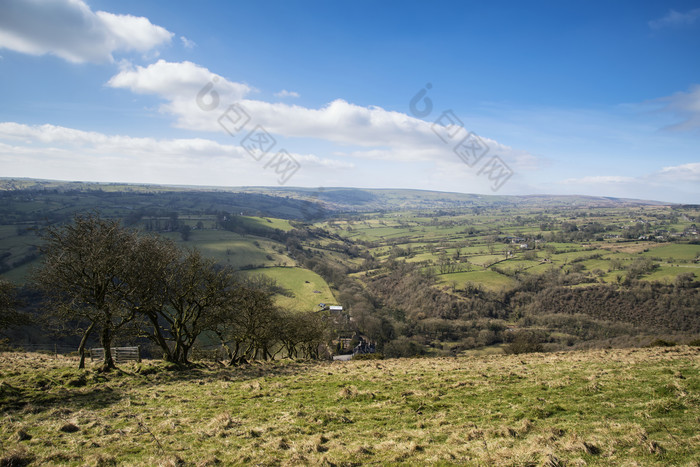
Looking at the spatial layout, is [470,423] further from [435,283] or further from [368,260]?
[368,260]

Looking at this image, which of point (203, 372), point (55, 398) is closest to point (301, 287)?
point (203, 372)

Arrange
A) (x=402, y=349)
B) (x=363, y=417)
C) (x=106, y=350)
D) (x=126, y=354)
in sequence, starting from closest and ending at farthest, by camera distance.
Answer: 1. (x=363, y=417)
2. (x=106, y=350)
3. (x=126, y=354)
4. (x=402, y=349)

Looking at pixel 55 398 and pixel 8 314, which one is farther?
pixel 8 314

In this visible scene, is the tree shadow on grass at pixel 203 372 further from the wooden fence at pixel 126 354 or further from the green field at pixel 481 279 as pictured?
the green field at pixel 481 279

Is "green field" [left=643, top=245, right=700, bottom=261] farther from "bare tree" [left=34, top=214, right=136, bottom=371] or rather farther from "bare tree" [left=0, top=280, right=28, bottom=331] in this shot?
"bare tree" [left=0, top=280, right=28, bottom=331]

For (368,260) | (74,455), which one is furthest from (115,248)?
(368,260)

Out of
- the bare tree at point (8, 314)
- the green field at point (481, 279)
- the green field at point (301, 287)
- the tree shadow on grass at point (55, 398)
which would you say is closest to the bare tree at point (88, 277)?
the tree shadow on grass at point (55, 398)

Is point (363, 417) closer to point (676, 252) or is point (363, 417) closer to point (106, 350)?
point (106, 350)

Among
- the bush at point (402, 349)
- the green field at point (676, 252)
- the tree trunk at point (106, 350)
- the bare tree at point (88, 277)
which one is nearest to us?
the bare tree at point (88, 277)
